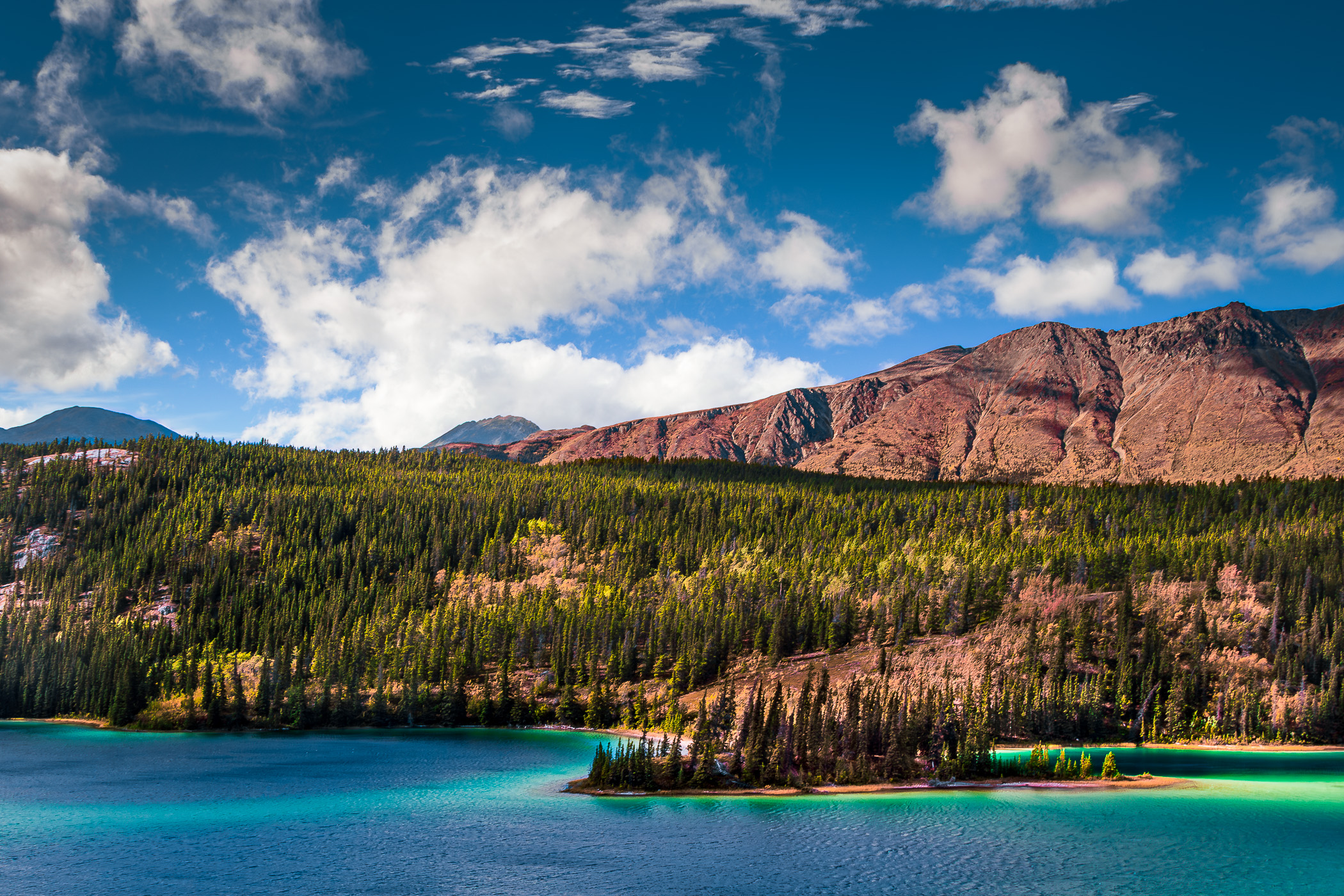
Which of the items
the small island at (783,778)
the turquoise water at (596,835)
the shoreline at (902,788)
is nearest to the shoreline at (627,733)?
the small island at (783,778)

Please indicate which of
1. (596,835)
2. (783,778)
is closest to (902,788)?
(783,778)

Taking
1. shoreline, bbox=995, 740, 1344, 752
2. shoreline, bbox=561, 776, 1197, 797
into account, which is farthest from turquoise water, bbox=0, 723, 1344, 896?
shoreline, bbox=995, 740, 1344, 752

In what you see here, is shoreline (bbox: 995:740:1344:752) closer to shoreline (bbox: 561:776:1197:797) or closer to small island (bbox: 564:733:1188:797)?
shoreline (bbox: 561:776:1197:797)

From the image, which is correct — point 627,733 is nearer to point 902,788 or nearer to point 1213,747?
point 902,788

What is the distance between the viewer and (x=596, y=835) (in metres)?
86.2

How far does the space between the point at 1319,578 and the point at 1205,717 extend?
52283 mm

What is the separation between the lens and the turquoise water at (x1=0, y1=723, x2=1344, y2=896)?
233 feet

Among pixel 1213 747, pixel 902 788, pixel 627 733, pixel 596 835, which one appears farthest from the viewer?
pixel 627 733

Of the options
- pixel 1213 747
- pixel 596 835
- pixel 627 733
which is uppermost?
pixel 1213 747

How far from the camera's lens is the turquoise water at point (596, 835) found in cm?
7106

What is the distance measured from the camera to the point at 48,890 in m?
66.3

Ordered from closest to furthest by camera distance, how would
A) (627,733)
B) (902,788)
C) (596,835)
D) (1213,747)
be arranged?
(596,835) < (902,788) < (1213,747) < (627,733)

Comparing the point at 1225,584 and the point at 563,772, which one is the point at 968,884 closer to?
the point at 563,772

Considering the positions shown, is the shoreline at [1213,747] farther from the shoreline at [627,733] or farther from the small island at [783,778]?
the small island at [783,778]
